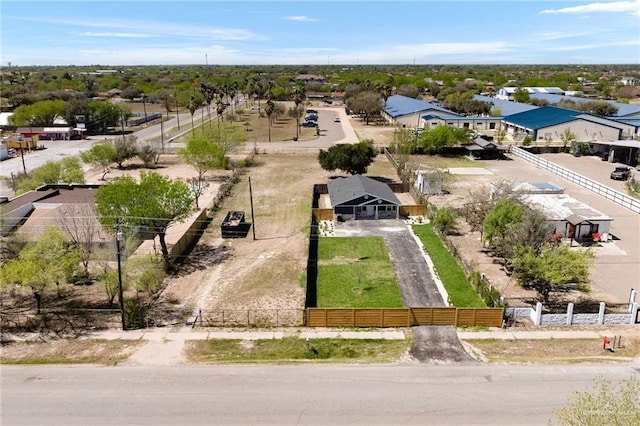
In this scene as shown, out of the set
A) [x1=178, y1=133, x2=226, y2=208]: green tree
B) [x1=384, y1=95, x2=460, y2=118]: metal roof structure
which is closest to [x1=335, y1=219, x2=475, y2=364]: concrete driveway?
[x1=178, y1=133, x2=226, y2=208]: green tree

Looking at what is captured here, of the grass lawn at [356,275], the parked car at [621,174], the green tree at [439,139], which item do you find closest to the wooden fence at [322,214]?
the grass lawn at [356,275]

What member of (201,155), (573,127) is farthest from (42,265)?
(573,127)

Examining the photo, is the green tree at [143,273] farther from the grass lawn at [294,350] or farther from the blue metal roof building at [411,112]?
the blue metal roof building at [411,112]

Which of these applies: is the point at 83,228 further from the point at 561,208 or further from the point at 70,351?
the point at 561,208

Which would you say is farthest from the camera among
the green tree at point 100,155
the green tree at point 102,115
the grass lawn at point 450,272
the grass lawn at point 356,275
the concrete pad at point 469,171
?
the green tree at point 102,115

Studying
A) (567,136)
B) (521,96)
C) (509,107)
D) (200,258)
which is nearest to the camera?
(200,258)

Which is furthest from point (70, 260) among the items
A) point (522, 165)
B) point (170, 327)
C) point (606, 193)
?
point (522, 165)
